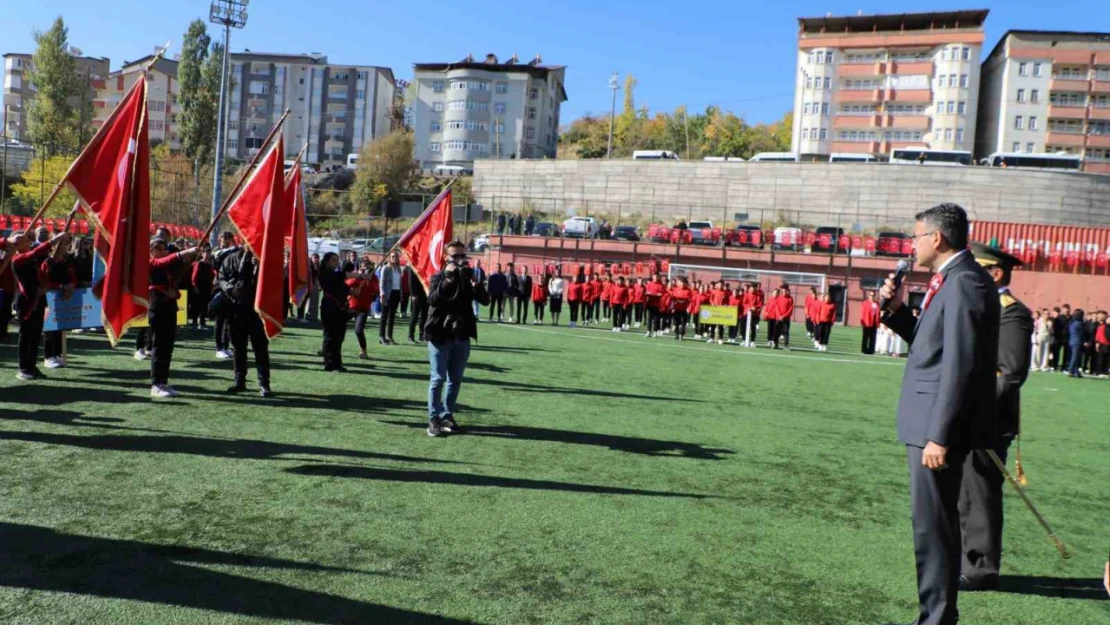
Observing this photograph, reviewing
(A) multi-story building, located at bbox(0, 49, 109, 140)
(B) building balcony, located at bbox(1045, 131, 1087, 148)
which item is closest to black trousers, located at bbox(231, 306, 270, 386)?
(B) building balcony, located at bbox(1045, 131, 1087, 148)

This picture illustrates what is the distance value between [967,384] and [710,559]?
2266mm

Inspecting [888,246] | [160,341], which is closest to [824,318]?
[160,341]

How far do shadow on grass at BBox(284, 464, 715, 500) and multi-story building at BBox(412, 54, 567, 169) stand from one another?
318 feet

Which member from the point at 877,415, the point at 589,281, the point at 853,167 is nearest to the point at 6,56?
the point at 853,167

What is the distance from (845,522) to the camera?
22.3 feet

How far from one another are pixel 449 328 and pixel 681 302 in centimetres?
1860

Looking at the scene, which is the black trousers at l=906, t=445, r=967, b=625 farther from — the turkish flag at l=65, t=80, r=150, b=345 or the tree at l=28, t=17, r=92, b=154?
the tree at l=28, t=17, r=92, b=154

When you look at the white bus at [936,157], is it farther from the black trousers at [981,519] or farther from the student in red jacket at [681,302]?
the black trousers at [981,519]

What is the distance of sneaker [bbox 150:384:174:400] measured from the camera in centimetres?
1013

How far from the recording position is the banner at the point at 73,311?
1145cm

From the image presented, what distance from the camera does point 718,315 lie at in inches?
1027

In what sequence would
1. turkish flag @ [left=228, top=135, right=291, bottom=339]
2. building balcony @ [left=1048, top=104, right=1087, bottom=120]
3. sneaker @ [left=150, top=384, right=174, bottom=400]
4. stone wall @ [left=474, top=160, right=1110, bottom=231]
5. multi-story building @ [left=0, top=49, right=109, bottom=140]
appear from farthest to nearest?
multi-story building @ [left=0, top=49, right=109, bottom=140], building balcony @ [left=1048, top=104, right=1087, bottom=120], stone wall @ [left=474, top=160, right=1110, bottom=231], turkish flag @ [left=228, top=135, right=291, bottom=339], sneaker @ [left=150, top=384, right=174, bottom=400]

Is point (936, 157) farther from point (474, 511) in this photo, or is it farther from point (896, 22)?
point (474, 511)

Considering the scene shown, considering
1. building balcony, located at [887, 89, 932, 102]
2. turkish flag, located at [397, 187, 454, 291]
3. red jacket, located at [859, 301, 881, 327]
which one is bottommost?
red jacket, located at [859, 301, 881, 327]
